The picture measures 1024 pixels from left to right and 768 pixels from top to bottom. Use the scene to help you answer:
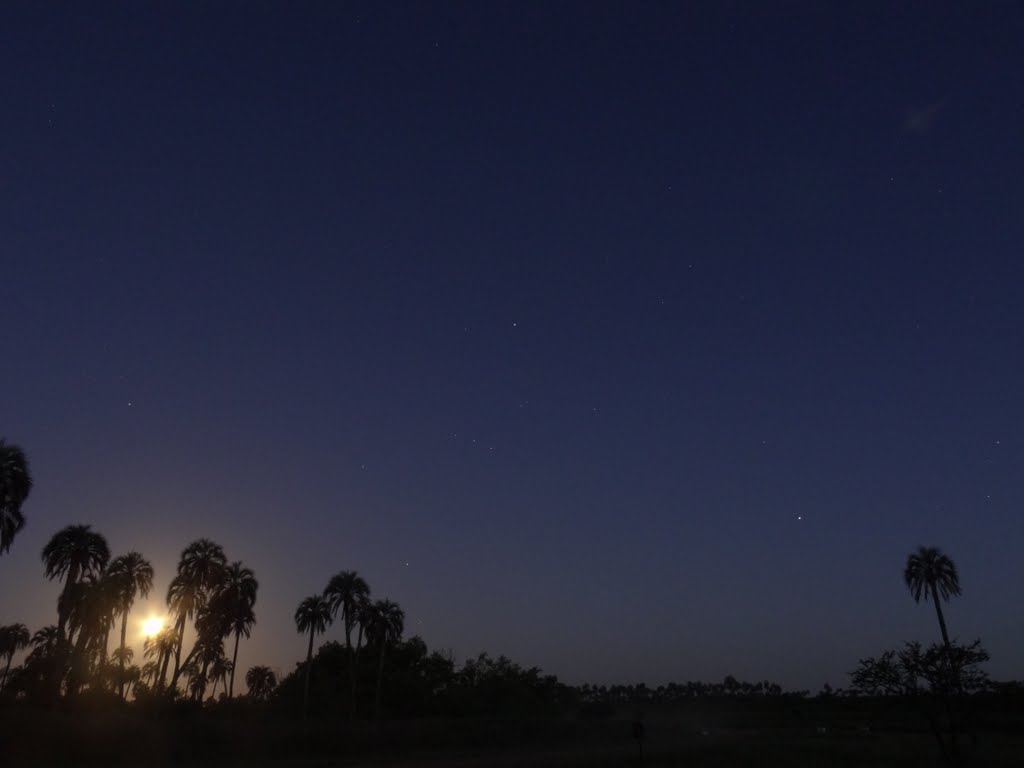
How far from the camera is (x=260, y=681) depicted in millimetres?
134625

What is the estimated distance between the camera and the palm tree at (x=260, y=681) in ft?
437

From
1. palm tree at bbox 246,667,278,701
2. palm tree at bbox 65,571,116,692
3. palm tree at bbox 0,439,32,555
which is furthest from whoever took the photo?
palm tree at bbox 246,667,278,701

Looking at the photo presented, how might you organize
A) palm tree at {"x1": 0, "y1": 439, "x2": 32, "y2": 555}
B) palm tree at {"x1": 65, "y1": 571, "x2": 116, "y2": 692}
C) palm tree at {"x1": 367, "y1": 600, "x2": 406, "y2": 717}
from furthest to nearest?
palm tree at {"x1": 367, "y1": 600, "x2": 406, "y2": 717}
palm tree at {"x1": 65, "y1": 571, "x2": 116, "y2": 692}
palm tree at {"x1": 0, "y1": 439, "x2": 32, "y2": 555}

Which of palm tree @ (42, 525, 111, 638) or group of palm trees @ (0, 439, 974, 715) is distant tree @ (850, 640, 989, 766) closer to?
group of palm trees @ (0, 439, 974, 715)

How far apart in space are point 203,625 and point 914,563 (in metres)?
71.6

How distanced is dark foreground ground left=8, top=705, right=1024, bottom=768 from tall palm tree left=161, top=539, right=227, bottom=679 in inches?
375

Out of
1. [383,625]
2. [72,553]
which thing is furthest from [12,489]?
[383,625]

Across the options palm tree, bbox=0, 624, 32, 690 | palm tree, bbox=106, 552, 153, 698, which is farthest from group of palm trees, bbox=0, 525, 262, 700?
palm tree, bbox=0, 624, 32, 690

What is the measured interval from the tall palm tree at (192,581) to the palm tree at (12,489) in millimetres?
26142

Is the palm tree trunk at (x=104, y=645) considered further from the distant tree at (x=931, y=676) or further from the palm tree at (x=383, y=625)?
the distant tree at (x=931, y=676)

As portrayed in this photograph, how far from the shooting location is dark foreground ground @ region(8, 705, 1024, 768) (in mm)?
42625

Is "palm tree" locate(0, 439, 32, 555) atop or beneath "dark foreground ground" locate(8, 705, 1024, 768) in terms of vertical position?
atop

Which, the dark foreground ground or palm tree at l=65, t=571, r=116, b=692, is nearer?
the dark foreground ground

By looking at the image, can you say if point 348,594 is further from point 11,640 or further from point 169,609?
point 11,640
